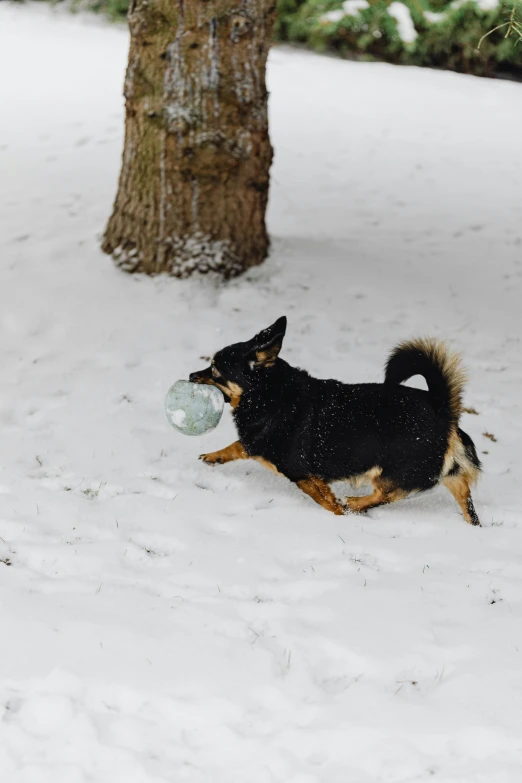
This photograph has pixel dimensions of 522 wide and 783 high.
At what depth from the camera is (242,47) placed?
6.17 m

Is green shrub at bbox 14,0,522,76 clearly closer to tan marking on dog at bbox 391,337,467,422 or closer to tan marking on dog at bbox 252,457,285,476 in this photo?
tan marking on dog at bbox 391,337,467,422

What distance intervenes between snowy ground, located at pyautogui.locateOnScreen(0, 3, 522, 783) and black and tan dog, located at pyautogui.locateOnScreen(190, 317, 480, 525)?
21 cm

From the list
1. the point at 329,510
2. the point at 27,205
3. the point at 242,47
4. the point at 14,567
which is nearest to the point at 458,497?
the point at 329,510

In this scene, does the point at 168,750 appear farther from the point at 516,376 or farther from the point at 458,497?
the point at 516,376

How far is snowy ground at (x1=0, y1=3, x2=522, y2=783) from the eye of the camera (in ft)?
8.52

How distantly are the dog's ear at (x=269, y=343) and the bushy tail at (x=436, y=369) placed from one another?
2.07 ft

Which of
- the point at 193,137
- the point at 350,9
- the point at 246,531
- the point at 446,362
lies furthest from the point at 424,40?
the point at 246,531

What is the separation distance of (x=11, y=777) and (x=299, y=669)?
1074 millimetres

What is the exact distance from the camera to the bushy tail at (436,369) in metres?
3.99

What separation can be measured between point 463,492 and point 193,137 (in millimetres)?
3694

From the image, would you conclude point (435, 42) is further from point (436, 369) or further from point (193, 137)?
point (436, 369)

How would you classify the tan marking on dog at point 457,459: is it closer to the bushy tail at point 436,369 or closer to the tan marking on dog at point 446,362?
the bushy tail at point 436,369

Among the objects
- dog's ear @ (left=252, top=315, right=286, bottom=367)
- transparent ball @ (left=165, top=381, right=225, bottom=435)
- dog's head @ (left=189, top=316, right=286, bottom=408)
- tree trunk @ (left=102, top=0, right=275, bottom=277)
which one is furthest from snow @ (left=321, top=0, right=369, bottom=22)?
transparent ball @ (left=165, top=381, right=225, bottom=435)

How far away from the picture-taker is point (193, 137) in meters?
6.18
